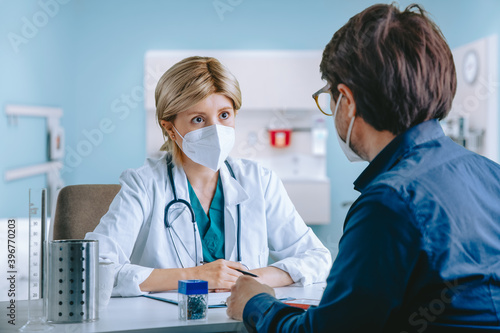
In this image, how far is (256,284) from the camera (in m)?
1.19

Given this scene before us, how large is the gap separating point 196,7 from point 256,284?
14.2 feet

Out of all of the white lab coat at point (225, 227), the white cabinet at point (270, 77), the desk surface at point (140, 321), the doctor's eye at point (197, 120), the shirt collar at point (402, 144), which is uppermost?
the white cabinet at point (270, 77)

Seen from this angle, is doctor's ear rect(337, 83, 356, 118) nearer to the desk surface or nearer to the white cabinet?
the desk surface

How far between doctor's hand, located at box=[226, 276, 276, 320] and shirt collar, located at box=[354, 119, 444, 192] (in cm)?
34

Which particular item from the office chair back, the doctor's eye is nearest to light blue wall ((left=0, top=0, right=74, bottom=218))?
the office chair back

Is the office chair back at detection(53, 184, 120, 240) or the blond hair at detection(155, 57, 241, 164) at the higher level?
the blond hair at detection(155, 57, 241, 164)

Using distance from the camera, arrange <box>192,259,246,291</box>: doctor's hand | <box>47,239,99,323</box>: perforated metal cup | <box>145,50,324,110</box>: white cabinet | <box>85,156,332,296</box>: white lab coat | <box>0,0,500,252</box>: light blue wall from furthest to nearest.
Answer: <box>0,0,500,252</box>: light blue wall < <box>145,50,324,110</box>: white cabinet < <box>85,156,332,296</box>: white lab coat < <box>192,259,246,291</box>: doctor's hand < <box>47,239,99,323</box>: perforated metal cup

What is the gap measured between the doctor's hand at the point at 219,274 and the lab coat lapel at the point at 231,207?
214 millimetres

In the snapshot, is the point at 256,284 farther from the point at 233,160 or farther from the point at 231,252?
the point at 233,160

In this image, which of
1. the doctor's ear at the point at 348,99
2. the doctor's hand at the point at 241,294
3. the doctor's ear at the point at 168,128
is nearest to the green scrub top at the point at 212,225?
the doctor's ear at the point at 168,128

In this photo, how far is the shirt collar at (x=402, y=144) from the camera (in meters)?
1.00

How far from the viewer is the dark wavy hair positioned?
99cm

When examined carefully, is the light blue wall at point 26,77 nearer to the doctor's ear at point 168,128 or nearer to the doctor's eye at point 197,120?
the doctor's ear at point 168,128

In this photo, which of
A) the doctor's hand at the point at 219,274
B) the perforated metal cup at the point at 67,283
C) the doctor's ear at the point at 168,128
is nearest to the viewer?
the perforated metal cup at the point at 67,283
